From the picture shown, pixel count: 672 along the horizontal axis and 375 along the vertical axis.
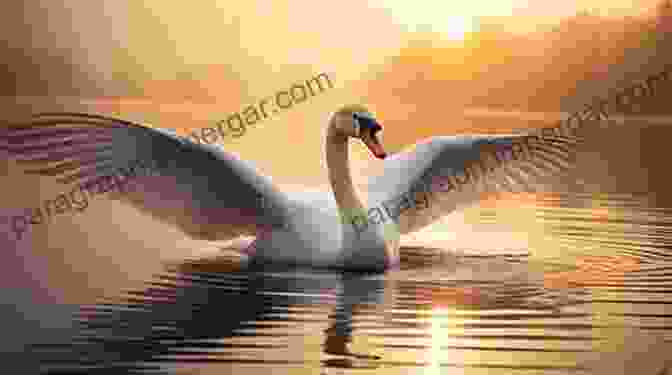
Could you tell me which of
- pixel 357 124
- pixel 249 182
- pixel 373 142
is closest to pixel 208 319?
pixel 249 182

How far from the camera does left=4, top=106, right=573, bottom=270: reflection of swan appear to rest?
10.5 m

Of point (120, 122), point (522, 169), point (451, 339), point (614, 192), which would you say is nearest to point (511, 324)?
point (451, 339)

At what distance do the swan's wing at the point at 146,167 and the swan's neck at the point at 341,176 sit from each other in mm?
453

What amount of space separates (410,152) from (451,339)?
3887mm

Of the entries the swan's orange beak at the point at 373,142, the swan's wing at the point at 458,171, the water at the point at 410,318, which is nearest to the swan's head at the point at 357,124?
the swan's orange beak at the point at 373,142

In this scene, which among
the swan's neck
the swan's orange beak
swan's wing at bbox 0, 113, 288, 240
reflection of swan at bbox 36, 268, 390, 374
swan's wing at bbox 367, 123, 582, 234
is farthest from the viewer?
swan's wing at bbox 367, 123, 582, 234

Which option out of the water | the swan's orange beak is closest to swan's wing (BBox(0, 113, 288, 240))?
the water

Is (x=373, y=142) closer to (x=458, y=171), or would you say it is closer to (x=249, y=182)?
(x=249, y=182)

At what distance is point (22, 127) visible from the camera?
10398 millimetres

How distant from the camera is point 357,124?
11.1m

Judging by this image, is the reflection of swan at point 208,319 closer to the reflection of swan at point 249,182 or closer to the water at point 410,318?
the water at point 410,318

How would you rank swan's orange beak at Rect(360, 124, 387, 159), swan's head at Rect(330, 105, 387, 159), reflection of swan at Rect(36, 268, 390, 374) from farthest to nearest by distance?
1. swan's head at Rect(330, 105, 387, 159)
2. swan's orange beak at Rect(360, 124, 387, 159)
3. reflection of swan at Rect(36, 268, 390, 374)

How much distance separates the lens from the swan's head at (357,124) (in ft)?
36.0

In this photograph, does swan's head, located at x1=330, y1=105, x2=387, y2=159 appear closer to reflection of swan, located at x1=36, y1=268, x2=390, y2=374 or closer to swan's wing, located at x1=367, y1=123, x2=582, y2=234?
swan's wing, located at x1=367, y1=123, x2=582, y2=234
